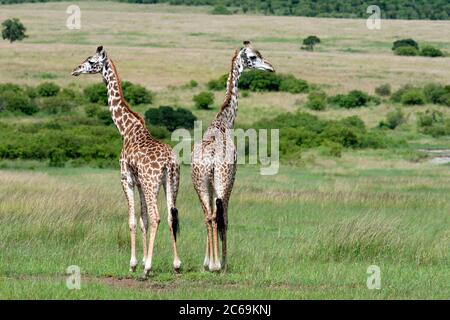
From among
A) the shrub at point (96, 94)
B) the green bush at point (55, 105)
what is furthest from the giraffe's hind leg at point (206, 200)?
the shrub at point (96, 94)

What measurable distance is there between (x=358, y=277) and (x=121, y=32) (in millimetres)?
72051

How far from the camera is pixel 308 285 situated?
37.6 feet

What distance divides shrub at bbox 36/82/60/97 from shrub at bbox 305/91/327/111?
10.8 m

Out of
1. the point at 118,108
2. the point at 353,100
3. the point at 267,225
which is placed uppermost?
the point at 118,108

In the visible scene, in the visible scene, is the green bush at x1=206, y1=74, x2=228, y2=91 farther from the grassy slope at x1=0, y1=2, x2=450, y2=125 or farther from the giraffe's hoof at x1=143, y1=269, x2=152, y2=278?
the giraffe's hoof at x1=143, y1=269, x2=152, y2=278

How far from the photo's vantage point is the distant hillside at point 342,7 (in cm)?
10344

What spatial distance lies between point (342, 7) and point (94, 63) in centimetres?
9534

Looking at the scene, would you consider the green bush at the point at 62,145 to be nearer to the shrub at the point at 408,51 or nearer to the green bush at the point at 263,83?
the green bush at the point at 263,83

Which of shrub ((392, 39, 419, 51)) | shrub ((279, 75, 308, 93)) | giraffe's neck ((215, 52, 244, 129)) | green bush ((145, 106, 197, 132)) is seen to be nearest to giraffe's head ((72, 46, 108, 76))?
giraffe's neck ((215, 52, 244, 129))

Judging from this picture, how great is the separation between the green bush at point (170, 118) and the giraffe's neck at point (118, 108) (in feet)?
83.9

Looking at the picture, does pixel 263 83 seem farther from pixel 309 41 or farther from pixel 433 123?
pixel 309 41

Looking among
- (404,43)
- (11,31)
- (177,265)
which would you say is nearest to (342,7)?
(404,43)

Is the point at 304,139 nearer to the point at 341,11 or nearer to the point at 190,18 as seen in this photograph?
the point at 190,18

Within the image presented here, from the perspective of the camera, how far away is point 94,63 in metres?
13.5
